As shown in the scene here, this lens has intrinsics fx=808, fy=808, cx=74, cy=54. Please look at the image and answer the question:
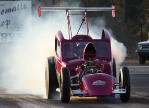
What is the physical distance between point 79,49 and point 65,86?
236cm

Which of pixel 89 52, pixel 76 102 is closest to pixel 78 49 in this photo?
pixel 89 52

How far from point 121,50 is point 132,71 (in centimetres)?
1278

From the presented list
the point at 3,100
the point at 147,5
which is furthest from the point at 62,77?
the point at 147,5

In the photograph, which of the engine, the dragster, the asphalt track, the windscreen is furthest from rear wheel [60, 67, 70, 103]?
the windscreen

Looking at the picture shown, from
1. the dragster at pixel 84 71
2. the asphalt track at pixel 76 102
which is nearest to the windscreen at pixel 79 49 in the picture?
the dragster at pixel 84 71

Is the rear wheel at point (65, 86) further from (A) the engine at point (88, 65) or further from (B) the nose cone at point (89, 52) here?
(B) the nose cone at point (89, 52)

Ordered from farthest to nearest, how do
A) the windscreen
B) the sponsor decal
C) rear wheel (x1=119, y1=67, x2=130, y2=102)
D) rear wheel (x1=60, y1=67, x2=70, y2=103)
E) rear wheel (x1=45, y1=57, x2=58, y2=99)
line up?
rear wheel (x1=45, y1=57, x2=58, y2=99), the windscreen, rear wheel (x1=119, y1=67, x2=130, y2=102), rear wheel (x1=60, y1=67, x2=70, y2=103), the sponsor decal

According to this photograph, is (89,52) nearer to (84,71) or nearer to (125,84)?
(84,71)

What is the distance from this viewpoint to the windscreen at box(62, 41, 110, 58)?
890 inches

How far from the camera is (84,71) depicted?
840 inches

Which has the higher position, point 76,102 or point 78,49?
point 78,49

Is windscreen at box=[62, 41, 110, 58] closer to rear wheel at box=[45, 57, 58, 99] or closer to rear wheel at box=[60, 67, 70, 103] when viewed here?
rear wheel at box=[45, 57, 58, 99]

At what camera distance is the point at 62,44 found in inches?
901

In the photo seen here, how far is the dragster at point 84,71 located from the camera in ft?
66.7
